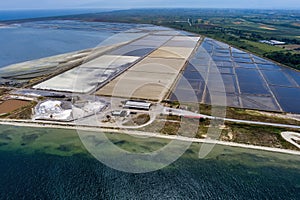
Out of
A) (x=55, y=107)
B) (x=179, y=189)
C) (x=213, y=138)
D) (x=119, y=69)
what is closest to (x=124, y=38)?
(x=119, y=69)

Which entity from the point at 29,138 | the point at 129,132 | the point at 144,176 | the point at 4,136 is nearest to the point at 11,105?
the point at 4,136

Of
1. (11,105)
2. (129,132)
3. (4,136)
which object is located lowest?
(4,136)

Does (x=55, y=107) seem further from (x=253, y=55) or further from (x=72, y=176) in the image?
(x=253, y=55)

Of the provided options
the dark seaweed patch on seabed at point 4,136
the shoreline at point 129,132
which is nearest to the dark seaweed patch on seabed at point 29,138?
the dark seaweed patch on seabed at point 4,136

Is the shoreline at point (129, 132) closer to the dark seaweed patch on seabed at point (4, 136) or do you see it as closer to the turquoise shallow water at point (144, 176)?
the turquoise shallow water at point (144, 176)

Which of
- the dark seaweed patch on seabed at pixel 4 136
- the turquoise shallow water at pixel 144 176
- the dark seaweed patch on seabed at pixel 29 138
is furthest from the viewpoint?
the dark seaweed patch on seabed at pixel 4 136

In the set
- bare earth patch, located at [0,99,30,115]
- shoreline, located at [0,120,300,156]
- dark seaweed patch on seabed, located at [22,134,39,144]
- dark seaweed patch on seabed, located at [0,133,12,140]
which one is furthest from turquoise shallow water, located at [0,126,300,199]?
bare earth patch, located at [0,99,30,115]

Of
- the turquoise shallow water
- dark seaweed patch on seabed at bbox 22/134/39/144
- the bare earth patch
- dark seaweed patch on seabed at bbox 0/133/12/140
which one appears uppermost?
the bare earth patch

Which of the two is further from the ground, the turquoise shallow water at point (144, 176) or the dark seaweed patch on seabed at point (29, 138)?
the dark seaweed patch on seabed at point (29, 138)

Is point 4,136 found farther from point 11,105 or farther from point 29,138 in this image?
point 11,105

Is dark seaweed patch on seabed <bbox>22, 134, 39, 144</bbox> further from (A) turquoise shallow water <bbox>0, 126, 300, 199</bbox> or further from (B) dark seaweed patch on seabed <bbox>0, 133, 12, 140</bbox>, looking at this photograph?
(B) dark seaweed patch on seabed <bbox>0, 133, 12, 140</bbox>
